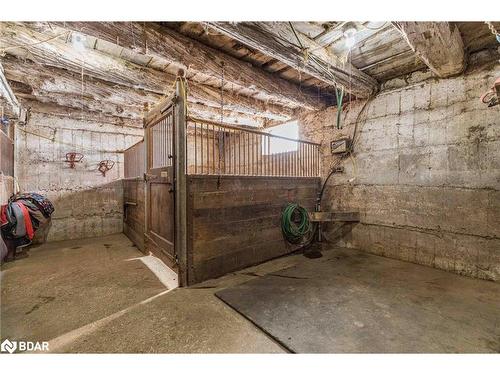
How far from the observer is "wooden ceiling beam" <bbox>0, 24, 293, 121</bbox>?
2.43 metres

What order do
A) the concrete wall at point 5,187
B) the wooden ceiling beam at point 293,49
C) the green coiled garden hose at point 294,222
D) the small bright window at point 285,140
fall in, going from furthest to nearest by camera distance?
the small bright window at point 285,140 < the green coiled garden hose at point 294,222 < the concrete wall at point 5,187 < the wooden ceiling beam at point 293,49

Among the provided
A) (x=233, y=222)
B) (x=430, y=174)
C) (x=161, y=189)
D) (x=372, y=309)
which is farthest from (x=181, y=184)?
(x=430, y=174)

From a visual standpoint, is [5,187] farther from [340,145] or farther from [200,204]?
[340,145]

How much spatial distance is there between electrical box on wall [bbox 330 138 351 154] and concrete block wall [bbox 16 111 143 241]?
4.87 metres

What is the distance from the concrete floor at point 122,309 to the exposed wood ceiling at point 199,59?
2.60 meters

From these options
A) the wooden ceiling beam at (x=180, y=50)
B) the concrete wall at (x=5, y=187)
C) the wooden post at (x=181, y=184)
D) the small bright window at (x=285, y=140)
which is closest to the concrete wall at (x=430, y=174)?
the small bright window at (x=285, y=140)

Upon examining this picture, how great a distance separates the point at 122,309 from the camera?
7.23 feet

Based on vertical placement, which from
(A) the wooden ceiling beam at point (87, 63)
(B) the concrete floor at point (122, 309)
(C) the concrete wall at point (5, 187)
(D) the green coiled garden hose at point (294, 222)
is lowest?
(B) the concrete floor at point (122, 309)

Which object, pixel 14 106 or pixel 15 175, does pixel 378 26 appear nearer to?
pixel 14 106

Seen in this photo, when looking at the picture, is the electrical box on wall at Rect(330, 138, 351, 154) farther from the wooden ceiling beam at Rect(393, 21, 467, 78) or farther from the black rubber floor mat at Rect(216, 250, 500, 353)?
the black rubber floor mat at Rect(216, 250, 500, 353)

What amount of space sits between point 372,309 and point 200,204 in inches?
82.4

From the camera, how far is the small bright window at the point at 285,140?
5348mm

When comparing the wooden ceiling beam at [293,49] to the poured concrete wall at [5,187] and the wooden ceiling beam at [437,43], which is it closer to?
the wooden ceiling beam at [437,43]
